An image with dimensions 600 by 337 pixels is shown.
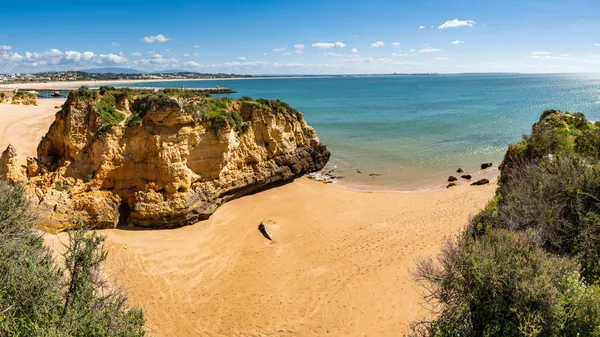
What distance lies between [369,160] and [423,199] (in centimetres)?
953

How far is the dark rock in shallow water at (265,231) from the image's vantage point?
15.5 meters

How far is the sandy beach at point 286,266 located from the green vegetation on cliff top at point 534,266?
8.79ft

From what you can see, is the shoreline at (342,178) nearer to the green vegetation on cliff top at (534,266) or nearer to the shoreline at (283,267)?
the shoreline at (283,267)

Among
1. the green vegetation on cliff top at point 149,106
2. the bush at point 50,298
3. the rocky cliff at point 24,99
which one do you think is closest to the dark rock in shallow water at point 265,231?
the green vegetation on cliff top at point 149,106

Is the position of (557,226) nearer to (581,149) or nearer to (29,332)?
(581,149)

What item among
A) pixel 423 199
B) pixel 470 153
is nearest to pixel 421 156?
pixel 470 153

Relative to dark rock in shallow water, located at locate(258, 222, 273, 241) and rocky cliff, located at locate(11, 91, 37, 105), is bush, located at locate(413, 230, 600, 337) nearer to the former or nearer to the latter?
dark rock in shallow water, located at locate(258, 222, 273, 241)

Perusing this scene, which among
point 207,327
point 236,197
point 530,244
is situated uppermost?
point 530,244

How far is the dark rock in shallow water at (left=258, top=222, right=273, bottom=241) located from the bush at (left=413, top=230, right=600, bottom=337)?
9.31 meters

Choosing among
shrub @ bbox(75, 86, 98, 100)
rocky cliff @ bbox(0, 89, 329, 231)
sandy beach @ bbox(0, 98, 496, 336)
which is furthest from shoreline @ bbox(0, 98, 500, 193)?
shrub @ bbox(75, 86, 98, 100)

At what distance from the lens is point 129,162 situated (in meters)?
15.5

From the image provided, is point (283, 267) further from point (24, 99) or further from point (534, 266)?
point (24, 99)

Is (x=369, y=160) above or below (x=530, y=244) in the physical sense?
below

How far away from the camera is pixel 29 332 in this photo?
5.62m
